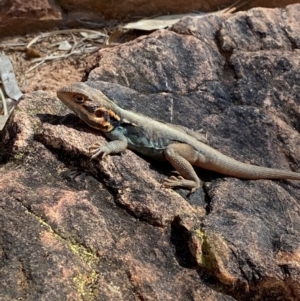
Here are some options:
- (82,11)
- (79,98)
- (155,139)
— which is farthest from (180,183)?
(82,11)

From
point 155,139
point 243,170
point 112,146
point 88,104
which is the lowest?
point 243,170

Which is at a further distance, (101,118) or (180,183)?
(101,118)

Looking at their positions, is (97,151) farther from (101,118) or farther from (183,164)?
(183,164)

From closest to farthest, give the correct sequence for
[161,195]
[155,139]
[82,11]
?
[161,195] < [155,139] < [82,11]

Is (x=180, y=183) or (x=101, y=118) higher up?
(x=101, y=118)

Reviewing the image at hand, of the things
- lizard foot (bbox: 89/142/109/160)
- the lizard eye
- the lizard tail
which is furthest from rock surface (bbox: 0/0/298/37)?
lizard foot (bbox: 89/142/109/160)

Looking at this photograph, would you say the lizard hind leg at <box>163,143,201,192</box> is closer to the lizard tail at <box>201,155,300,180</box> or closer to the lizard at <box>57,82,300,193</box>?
the lizard at <box>57,82,300,193</box>

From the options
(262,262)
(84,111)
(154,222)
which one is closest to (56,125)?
(84,111)
